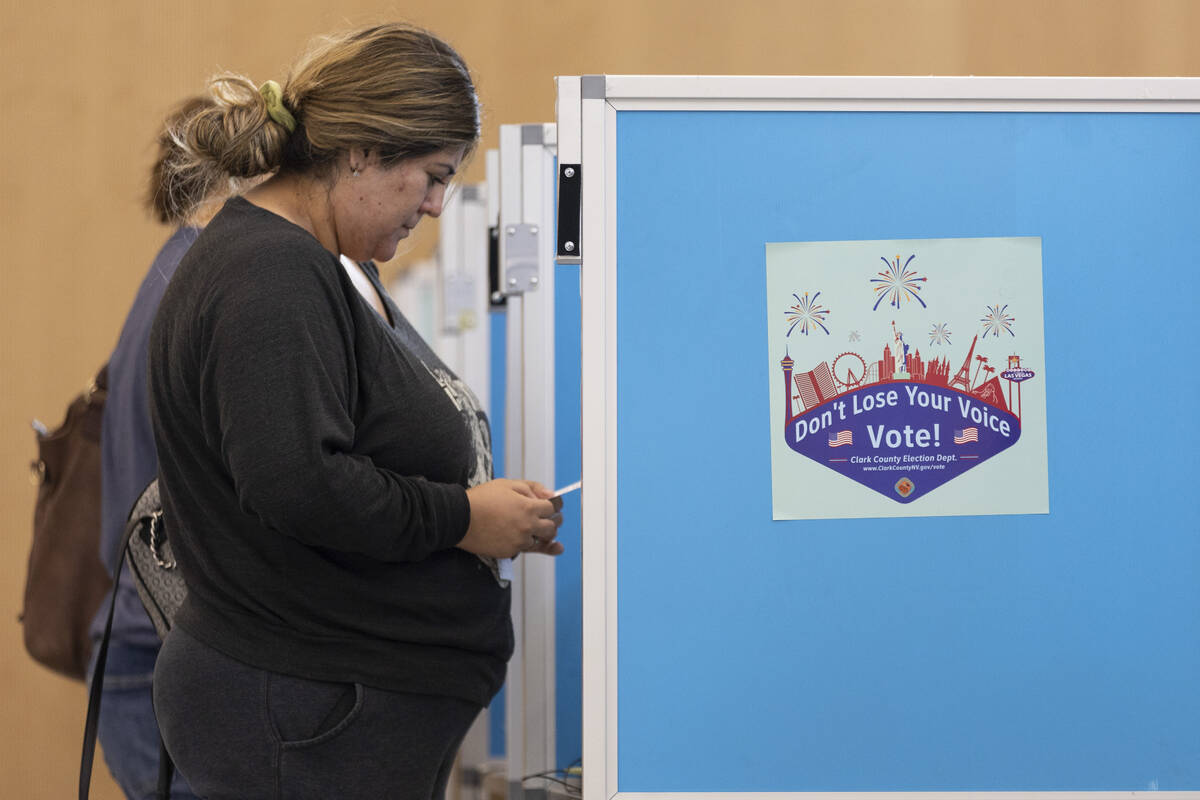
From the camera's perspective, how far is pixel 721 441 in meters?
0.95

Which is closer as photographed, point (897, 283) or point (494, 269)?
point (897, 283)

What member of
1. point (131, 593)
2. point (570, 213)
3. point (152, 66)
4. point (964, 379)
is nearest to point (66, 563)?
point (131, 593)

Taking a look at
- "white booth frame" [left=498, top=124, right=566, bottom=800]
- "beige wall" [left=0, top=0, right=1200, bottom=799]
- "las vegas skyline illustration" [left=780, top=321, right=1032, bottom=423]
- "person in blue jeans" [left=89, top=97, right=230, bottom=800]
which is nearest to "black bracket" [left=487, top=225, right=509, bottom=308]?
"white booth frame" [left=498, top=124, right=566, bottom=800]

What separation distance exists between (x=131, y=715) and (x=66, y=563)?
0.31 m

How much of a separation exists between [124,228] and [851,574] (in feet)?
8.77

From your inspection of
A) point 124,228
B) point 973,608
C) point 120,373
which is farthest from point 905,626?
point 124,228

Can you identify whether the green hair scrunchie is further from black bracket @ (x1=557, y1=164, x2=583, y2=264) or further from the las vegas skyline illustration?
the las vegas skyline illustration

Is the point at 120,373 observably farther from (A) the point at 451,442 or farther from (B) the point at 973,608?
(B) the point at 973,608

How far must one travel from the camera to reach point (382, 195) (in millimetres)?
1045

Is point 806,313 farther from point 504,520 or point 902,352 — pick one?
point 504,520

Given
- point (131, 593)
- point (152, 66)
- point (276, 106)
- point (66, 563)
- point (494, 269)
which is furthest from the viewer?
point (152, 66)

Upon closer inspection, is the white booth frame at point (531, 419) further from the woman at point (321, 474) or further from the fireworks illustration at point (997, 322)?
the fireworks illustration at point (997, 322)

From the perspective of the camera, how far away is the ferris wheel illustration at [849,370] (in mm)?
957

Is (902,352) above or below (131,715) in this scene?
above
